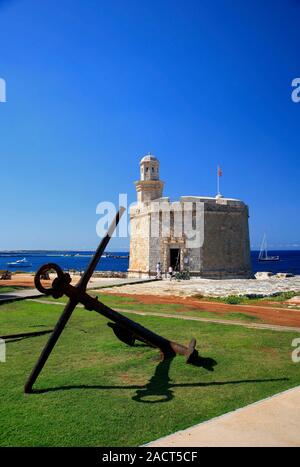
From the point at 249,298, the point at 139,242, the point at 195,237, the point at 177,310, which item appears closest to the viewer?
the point at 177,310

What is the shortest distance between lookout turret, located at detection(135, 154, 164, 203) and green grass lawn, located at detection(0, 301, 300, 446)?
2501 centimetres

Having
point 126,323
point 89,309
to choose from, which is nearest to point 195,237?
point 126,323

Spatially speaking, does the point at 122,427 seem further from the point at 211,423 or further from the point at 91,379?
the point at 91,379

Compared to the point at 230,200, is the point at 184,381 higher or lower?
lower

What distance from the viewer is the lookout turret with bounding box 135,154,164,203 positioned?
108ft

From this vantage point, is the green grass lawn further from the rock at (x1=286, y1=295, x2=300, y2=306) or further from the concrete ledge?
the rock at (x1=286, y1=295, x2=300, y2=306)

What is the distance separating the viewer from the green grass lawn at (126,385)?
3941mm

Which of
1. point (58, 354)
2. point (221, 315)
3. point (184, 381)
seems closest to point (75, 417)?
point (184, 381)

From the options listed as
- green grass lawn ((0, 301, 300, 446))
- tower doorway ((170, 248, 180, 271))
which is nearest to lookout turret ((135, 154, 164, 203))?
tower doorway ((170, 248, 180, 271))

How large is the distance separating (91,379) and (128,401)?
3.28 feet

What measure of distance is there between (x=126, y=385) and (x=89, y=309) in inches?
47.1

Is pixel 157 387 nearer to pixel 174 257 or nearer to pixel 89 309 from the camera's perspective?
pixel 89 309

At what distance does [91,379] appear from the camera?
18.0 feet

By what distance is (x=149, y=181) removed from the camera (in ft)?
107
